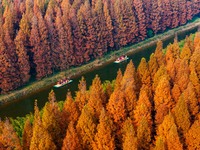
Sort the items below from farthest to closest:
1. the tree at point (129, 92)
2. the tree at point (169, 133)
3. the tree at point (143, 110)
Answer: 1. the tree at point (129, 92)
2. the tree at point (143, 110)
3. the tree at point (169, 133)

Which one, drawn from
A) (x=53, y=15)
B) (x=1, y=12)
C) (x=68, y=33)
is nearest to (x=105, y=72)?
(x=68, y=33)

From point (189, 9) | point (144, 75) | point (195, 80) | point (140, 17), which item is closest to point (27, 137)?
point (144, 75)

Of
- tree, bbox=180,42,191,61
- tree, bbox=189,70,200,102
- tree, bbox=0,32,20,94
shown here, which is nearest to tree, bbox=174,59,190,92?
tree, bbox=189,70,200,102

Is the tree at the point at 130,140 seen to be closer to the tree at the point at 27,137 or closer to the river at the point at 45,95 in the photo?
the tree at the point at 27,137

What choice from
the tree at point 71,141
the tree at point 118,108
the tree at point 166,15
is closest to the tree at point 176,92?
the tree at point 118,108

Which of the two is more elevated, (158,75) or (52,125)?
(158,75)

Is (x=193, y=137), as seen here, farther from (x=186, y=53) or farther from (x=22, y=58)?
(x=22, y=58)
